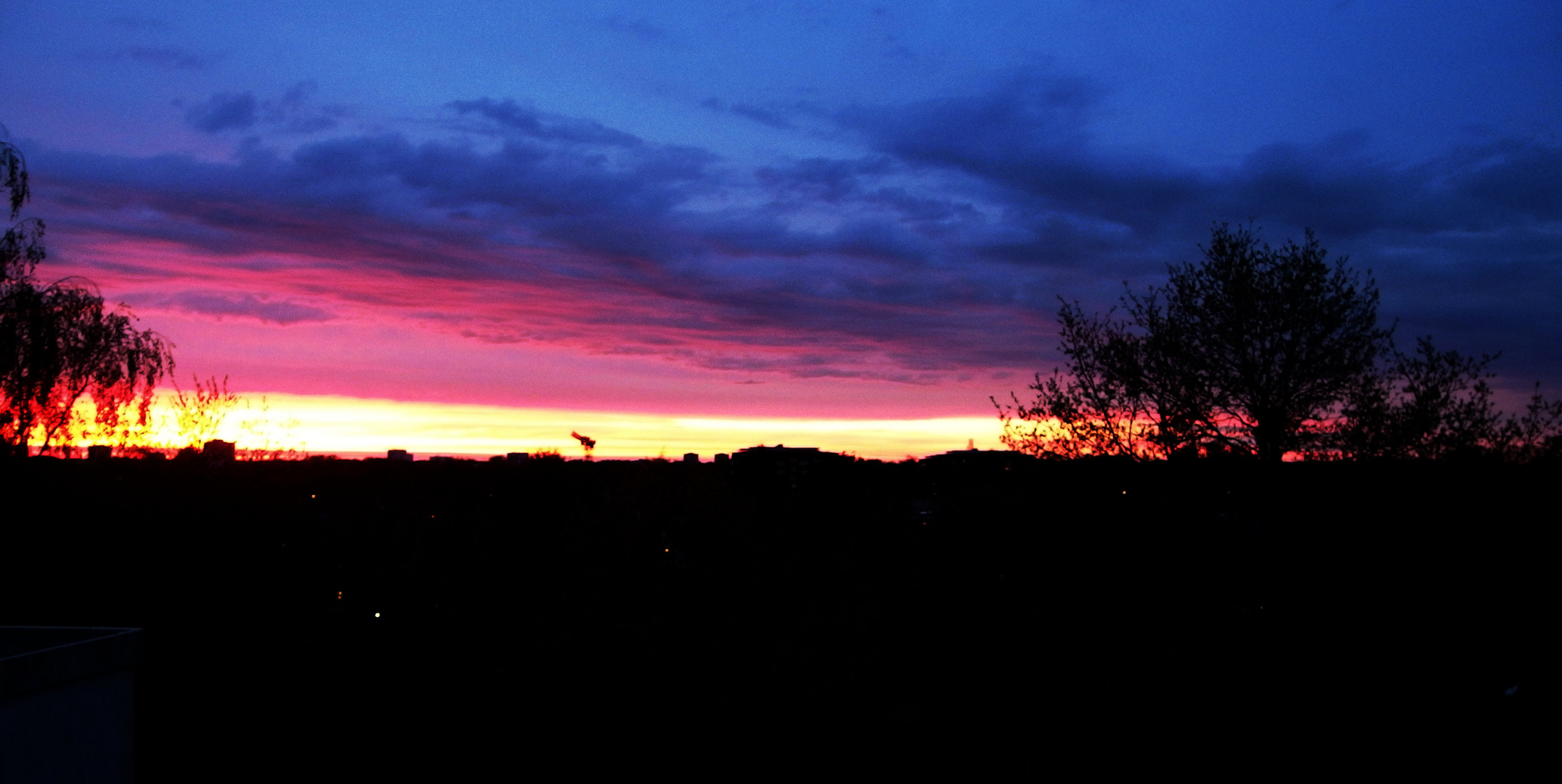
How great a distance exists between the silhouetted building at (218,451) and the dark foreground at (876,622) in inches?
275

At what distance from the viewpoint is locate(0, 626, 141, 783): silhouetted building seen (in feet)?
17.9

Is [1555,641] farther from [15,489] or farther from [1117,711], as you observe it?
[15,489]

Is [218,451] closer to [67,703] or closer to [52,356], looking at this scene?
[52,356]

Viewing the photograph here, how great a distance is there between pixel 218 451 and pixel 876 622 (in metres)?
25.2

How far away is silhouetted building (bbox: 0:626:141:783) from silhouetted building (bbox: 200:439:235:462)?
26177 millimetres

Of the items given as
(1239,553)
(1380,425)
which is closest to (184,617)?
(1239,553)

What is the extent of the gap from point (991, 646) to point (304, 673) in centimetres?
1246

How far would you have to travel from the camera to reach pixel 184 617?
21328 mm

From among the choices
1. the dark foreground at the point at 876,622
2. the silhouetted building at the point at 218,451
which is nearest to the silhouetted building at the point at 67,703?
the dark foreground at the point at 876,622

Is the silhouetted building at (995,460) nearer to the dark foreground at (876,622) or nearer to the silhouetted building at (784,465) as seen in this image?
the dark foreground at (876,622)

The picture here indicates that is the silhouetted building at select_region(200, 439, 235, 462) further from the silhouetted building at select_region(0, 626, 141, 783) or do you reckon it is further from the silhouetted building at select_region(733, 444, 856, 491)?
the silhouetted building at select_region(0, 626, 141, 783)

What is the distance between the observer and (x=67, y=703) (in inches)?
231

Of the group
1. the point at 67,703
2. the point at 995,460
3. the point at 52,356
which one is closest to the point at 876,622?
the point at 995,460

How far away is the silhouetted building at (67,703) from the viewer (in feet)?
17.9
